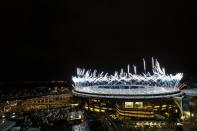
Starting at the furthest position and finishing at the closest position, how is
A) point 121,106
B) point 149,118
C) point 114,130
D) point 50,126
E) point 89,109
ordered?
point 89,109 → point 121,106 → point 149,118 → point 50,126 → point 114,130

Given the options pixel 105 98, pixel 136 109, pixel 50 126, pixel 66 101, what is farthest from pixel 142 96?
pixel 66 101

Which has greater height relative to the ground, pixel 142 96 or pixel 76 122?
pixel 142 96

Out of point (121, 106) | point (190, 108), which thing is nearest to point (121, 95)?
point (121, 106)

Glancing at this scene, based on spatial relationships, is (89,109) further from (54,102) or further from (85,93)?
(54,102)

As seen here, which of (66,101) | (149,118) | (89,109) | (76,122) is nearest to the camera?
(76,122)

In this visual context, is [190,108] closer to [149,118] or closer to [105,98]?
[149,118]

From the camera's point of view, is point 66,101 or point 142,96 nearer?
point 142,96

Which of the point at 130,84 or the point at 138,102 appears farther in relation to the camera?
the point at 130,84
